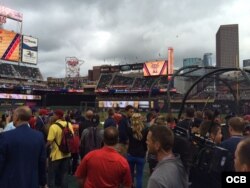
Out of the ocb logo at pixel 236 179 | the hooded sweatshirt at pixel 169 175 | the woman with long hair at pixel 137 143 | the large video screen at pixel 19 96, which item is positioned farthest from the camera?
the large video screen at pixel 19 96

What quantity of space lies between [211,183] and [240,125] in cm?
90

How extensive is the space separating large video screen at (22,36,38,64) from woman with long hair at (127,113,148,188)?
207 ft

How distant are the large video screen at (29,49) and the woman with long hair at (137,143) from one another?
63.2 meters

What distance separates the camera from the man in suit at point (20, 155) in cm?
462

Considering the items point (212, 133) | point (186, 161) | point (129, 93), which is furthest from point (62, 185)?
point (129, 93)

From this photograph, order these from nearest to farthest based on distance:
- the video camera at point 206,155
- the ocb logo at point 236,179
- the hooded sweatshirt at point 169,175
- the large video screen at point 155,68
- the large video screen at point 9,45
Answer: the ocb logo at point 236,179
the hooded sweatshirt at point 169,175
the video camera at point 206,155
the large video screen at point 9,45
the large video screen at point 155,68

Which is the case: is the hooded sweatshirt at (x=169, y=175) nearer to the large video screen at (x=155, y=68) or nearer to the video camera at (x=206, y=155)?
the video camera at (x=206, y=155)

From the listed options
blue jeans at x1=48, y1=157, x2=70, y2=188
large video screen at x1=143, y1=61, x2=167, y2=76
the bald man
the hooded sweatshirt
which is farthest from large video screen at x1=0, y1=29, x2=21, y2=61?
the bald man

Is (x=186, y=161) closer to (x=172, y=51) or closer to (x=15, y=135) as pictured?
(x=15, y=135)

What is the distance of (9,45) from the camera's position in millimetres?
63562

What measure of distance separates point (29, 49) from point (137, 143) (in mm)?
64716

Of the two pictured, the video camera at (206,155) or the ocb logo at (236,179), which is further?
the video camera at (206,155)

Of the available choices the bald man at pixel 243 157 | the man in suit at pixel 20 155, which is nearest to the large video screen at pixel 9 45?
the man in suit at pixel 20 155

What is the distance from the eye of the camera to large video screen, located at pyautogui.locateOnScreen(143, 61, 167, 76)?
7988 centimetres
